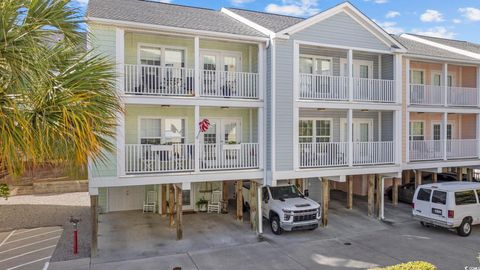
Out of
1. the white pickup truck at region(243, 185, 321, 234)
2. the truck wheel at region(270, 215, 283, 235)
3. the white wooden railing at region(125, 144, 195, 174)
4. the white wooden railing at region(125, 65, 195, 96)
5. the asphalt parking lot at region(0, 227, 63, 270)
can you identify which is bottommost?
the asphalt parking lot at region(0, 227, 63, 270)

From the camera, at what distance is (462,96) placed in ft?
61.9

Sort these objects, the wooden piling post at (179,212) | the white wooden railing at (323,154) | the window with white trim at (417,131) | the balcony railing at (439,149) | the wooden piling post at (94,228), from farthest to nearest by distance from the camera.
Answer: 1. the window with white trim at (417,131)
2. the balcony railing at (439,149)
3. the white wooden railing at (323,154)
4. the wooden piling post at (179,212)
5. the wooden piling post at (94,228)

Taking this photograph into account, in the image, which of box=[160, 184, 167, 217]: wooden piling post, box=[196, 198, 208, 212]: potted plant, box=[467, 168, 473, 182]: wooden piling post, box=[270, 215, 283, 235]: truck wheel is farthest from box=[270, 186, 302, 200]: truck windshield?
box=[467, 168, 473, 182]: wooden piling post

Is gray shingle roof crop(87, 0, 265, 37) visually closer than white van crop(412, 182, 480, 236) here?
Yes

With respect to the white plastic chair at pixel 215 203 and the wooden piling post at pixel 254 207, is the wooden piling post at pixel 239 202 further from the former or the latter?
the white plastic chair at pixel 215 203

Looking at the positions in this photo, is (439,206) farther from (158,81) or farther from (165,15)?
(165,15)

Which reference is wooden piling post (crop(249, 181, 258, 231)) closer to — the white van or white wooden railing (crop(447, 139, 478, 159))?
the white van

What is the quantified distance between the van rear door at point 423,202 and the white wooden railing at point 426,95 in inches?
205

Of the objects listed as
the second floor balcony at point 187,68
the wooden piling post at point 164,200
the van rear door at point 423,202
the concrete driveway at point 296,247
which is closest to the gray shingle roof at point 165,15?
the second floor balcony at point 187,68

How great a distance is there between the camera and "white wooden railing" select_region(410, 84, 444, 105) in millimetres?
17562

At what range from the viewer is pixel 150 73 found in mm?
12789

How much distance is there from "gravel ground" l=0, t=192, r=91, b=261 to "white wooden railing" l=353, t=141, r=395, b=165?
12.0 m

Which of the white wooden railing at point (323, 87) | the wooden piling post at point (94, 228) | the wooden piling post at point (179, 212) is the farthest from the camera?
the white wooden railing at point (323, 87)

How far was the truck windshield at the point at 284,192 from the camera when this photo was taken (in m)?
15.0
